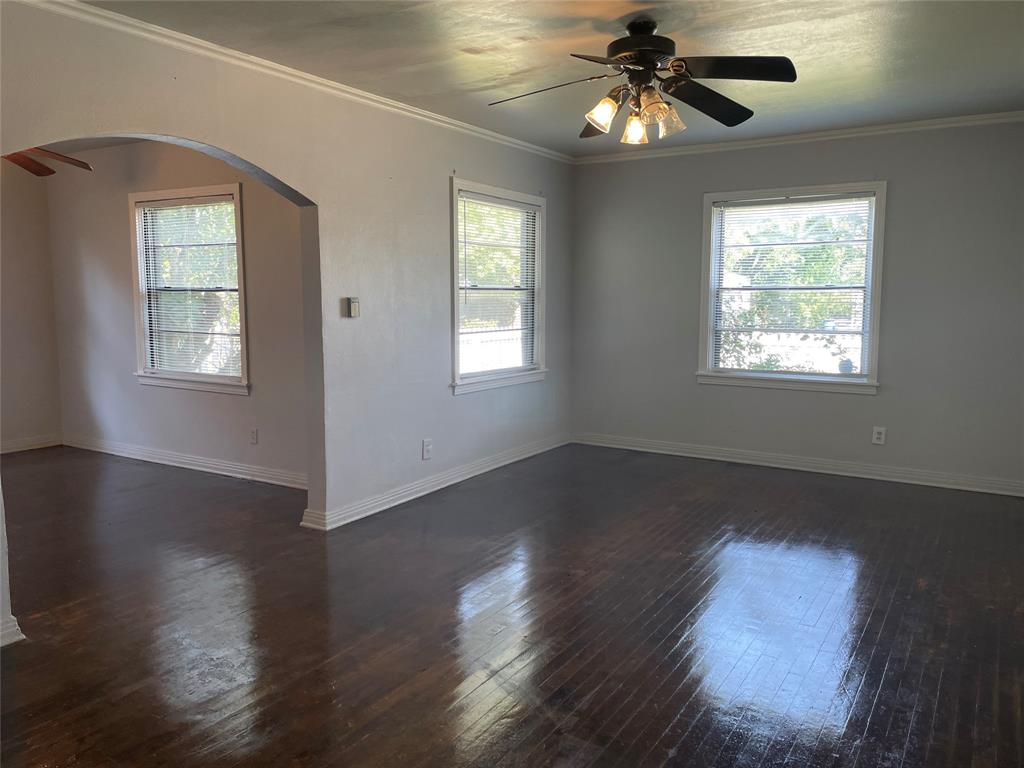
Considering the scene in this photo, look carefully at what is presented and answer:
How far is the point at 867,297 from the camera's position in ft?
18.7

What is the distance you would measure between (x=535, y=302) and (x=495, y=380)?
900 millimetres

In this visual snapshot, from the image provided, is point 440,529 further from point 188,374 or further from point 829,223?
point 829,223

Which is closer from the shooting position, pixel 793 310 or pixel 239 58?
pixel 239 58

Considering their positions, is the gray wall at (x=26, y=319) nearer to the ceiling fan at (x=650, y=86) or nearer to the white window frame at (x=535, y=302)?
the white window frame at (x=535, y=302)

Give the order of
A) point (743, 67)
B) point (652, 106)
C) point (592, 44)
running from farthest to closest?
point (592, 44)
point (652, 106)
point (743, 67)

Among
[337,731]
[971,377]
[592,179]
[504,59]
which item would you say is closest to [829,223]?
[971,377]

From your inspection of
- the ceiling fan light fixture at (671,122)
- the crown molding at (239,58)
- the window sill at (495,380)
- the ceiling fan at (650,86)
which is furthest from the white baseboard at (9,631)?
the ceiling fan light fixture at (671,122)

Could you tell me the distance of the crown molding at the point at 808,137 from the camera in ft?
17.0

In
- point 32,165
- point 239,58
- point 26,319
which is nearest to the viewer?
point 239,58

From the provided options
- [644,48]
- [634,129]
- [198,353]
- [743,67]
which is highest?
[644,48]

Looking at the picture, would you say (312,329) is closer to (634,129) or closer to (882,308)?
(634,129)

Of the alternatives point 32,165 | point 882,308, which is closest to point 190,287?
point 32,165

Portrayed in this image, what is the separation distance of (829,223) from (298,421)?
169 inches

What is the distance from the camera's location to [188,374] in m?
6.07
